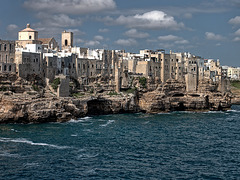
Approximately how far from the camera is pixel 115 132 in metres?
50.8

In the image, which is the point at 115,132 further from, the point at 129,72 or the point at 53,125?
the point at 129,72

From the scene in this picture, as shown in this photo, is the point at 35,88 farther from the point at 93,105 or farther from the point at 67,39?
the point at 67,39

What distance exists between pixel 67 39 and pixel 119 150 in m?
48.2

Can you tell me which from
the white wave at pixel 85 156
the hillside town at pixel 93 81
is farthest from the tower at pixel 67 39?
the white wave at pixel 85 156

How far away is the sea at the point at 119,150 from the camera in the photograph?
32.8 metres

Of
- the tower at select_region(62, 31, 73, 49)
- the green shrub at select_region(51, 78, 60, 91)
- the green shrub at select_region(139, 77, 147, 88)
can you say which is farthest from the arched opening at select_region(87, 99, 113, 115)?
the tower at select_region(62, 31, 73, 49)

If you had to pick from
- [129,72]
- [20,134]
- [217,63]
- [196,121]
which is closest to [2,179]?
[20,134]

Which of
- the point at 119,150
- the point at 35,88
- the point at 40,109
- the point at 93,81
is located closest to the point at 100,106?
the point at 93,81

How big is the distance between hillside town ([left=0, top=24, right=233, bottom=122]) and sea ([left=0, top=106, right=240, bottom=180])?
4120mm

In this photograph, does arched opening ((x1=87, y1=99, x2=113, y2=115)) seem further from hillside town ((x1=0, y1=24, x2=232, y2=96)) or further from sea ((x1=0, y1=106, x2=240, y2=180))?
A: sea ((x1=0, y1=106, x2=240, y2=180))

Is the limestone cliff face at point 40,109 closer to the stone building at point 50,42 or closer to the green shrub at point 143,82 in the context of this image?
the green shrub at point 143,82

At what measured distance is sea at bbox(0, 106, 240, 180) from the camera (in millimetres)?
32844

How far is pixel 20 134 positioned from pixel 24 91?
14.9 metres

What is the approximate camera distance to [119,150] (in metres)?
40.5
